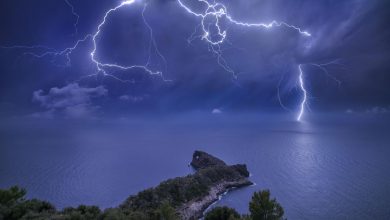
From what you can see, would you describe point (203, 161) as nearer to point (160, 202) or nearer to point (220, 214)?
point (160, 202)

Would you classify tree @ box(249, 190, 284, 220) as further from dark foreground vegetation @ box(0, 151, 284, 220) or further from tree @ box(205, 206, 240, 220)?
tree @ box(205, 206, 240, 220)

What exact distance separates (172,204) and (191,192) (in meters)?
5.17

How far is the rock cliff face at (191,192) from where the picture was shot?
39656mm

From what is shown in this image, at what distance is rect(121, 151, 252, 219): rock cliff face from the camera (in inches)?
1561

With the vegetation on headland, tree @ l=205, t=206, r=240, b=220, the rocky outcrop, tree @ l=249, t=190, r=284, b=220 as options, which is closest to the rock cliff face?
tree @ l=205, t=206, r=240, b=220

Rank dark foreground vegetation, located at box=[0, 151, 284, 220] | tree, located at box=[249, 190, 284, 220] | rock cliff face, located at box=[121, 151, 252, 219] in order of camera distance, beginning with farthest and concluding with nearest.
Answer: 1. rock cliff face, located at box=[121, 151, 252, 219]
2. tree, located at box=[249, 190, 284, 220]
3. dark foreground vegetation, located at box=[0, 151, 284, 220]

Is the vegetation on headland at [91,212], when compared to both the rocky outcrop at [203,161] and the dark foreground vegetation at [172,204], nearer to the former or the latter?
the dark foreground vegetation at [172,204]

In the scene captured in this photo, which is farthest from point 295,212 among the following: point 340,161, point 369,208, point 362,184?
point 340,161

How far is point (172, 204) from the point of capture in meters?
41.0

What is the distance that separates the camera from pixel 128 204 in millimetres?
38812

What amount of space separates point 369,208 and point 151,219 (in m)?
29.9

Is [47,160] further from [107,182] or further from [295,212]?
[295,212]

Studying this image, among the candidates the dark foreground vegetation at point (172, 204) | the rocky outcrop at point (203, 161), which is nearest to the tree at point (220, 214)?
the dark foreground vegetation at point (172, 204)

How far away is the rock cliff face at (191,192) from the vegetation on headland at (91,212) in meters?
8.35
